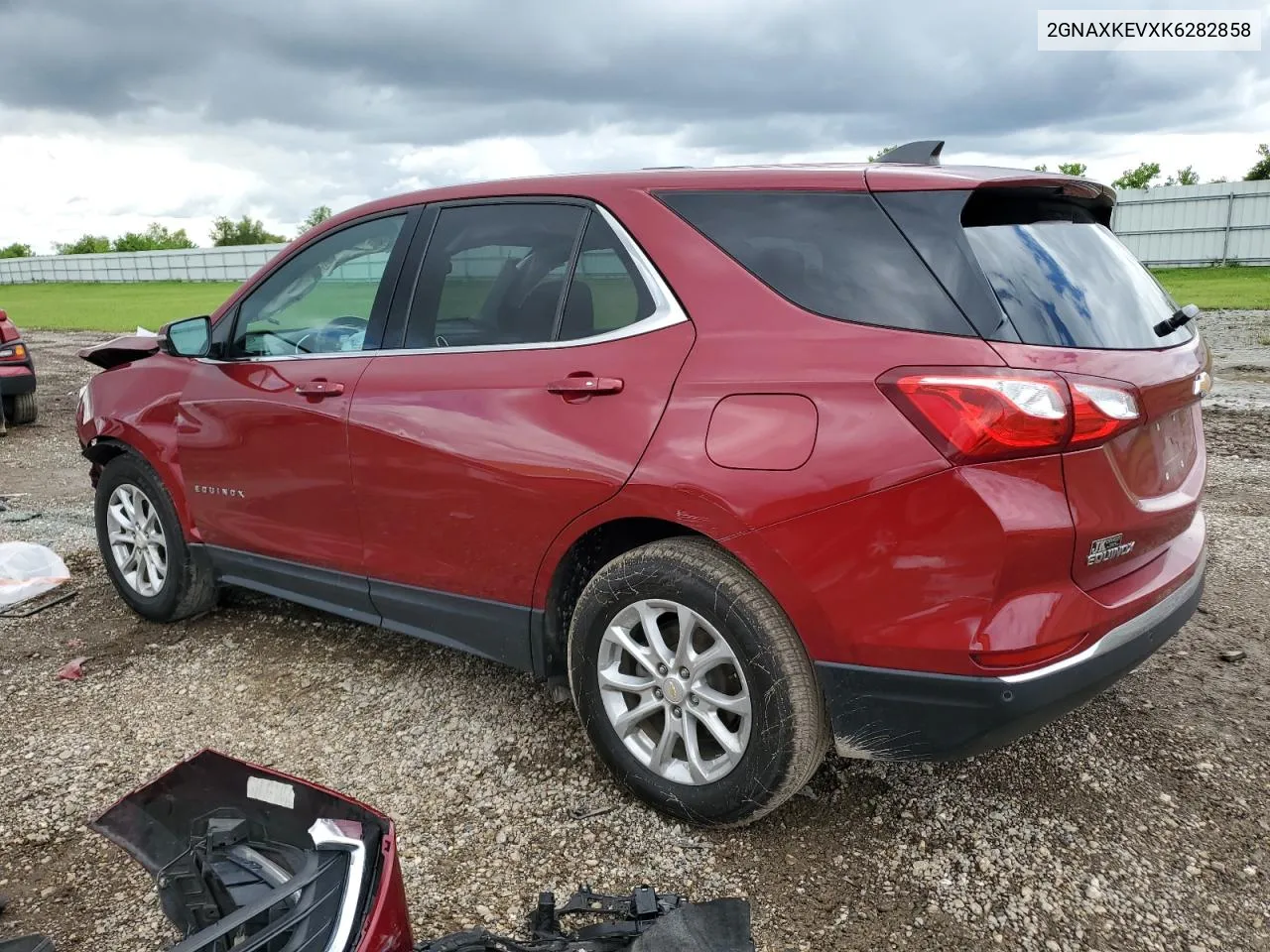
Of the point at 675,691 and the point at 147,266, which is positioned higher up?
the point at 147,266

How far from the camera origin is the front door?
3.51m

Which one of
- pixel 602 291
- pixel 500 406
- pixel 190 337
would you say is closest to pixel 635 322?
pixel 602 291

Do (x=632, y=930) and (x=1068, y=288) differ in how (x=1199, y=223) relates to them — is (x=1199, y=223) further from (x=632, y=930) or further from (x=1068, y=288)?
(x=632, y=930)

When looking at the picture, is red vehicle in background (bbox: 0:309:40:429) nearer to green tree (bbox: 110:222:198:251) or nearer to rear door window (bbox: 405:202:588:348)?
rear door window (bbox: 405:202:588:348)

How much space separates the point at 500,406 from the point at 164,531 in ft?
7.13

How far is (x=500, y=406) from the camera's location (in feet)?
9.80

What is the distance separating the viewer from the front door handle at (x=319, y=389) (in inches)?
136

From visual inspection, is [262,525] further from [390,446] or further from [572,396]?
[572,396]

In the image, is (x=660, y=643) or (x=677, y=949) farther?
(x=660, y=643)

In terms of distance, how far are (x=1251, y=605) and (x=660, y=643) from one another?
3.02 meters

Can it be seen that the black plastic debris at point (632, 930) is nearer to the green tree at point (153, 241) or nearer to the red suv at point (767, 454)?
the red suv at point (767, 454)

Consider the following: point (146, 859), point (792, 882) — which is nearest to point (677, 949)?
point (792, 882)

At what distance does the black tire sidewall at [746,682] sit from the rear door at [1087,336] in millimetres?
793

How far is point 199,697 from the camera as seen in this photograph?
381cm
